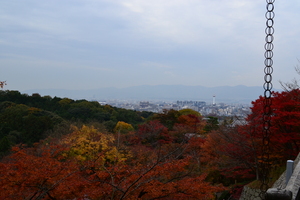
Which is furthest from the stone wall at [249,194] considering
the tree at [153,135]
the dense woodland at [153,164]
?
the tree at [153,135]

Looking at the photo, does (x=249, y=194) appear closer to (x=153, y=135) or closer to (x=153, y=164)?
(x=153, y=164)

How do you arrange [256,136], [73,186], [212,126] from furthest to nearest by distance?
[212,126]
[256,136]
[73,186]

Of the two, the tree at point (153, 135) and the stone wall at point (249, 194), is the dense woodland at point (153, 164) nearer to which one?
the tree at point (153, 135)

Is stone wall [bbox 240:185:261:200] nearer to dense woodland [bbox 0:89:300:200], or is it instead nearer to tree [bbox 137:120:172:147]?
dense woodland [bbox 0:89:300:200]

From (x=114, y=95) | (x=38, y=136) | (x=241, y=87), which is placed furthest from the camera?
(x=114, y=95)


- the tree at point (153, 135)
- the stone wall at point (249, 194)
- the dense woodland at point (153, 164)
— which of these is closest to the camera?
the dense woodland at point (153, 164)

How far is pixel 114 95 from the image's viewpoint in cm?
15088

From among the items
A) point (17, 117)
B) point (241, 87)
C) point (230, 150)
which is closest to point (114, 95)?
point (241, 87)

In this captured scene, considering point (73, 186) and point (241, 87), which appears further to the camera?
point (241, 87)

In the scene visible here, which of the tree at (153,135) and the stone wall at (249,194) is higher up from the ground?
the tree at (153,135)

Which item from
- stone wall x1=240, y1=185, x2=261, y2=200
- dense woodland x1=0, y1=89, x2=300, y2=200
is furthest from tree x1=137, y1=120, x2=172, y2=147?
stone wall x1=240, y1=185, x2=261, y2=200

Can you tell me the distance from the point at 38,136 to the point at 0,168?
16.2m

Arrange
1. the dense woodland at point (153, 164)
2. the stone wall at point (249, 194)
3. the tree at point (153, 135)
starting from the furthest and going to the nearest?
1. the tree at point (153, 135)
2. the stone wall at point (249, 194)
3. the dense woodland at point (153, 164)

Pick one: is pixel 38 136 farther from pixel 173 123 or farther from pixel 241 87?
pixel 241 87
